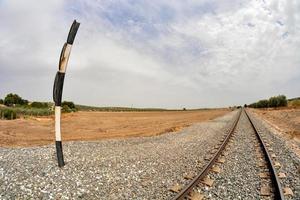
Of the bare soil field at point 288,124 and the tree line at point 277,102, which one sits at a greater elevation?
the tree line at point 277,102

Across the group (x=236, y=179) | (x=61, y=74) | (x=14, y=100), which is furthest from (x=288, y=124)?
(x=14, y=100)

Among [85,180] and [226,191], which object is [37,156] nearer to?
[85,180]

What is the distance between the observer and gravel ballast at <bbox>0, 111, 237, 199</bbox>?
6.56m

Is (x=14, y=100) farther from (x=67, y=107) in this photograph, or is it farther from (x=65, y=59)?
(x=65, y=59)

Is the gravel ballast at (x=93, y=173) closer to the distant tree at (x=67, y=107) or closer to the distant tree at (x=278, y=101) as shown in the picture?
the distant tree at (x=67, y=107)

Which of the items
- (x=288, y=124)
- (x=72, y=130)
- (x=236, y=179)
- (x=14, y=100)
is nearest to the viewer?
(x=236, y=179)

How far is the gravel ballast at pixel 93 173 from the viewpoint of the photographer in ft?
21.5

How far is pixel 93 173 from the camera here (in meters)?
7.95

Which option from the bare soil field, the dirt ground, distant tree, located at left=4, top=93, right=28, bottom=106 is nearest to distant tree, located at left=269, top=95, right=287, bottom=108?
the bare soil field

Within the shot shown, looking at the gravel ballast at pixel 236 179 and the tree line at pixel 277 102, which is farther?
the tree line at pixel 277 102

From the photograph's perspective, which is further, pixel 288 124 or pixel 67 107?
pixel 67 107

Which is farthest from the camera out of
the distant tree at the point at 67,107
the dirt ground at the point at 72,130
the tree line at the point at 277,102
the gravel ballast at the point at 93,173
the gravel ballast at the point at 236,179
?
the tree line at the point at 277,102

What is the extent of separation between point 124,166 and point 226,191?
310 centimetres

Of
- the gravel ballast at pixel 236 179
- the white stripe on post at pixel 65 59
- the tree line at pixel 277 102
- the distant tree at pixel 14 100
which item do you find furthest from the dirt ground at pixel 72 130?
the tree line at pixel 277 102
